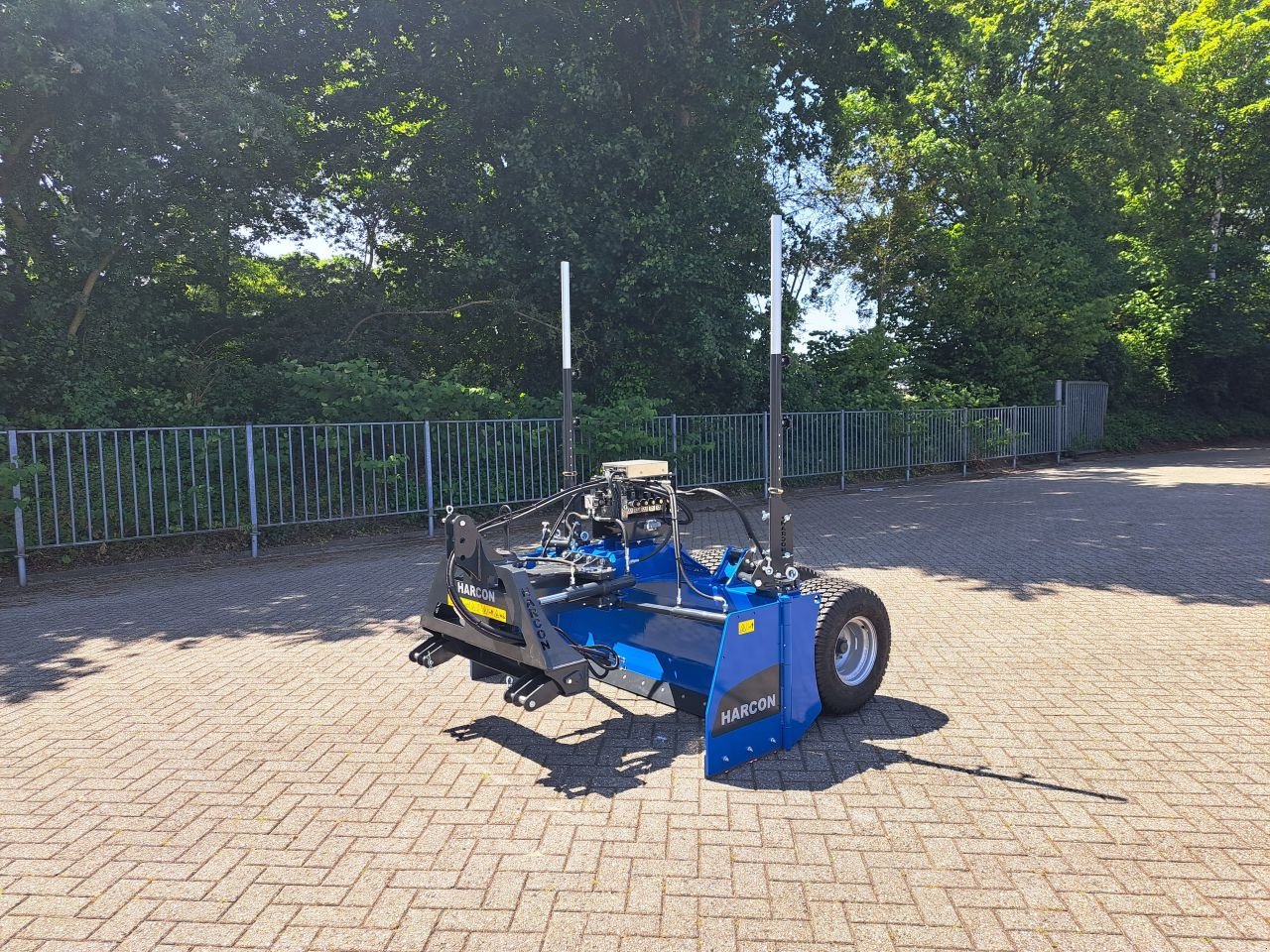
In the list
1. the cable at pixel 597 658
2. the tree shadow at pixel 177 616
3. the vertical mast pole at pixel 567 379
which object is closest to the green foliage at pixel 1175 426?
the vertical mast pole at pixel 567 379

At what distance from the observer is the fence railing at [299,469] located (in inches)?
349

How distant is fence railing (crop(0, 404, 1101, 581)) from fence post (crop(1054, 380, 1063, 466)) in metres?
11.6

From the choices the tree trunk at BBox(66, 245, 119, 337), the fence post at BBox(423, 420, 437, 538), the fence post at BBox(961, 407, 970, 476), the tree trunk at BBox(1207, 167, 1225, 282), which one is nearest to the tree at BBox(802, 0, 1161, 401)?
the fence post at BBox(961, 407, 970, 476)

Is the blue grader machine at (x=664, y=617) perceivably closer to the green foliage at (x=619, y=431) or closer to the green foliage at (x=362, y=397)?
the green foliage at (x=362, y=397)

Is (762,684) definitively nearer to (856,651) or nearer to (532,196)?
(856,651)

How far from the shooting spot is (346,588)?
26.4ft

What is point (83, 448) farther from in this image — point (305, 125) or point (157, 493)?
point (305, 125)

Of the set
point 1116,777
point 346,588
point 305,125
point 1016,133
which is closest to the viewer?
point 1116,777

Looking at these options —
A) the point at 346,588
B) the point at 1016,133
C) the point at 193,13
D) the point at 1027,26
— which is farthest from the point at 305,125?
the point at 1027,26

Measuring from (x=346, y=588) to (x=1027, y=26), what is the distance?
2614 cm

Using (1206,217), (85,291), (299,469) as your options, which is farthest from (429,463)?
(1206,217)

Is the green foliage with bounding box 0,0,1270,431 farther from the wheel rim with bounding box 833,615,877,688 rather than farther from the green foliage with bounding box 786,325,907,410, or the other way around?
the wheel rim with bounding box 833,615,877,688

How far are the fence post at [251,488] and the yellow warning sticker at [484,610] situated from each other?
6.83 m

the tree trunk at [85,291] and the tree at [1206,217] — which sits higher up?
the tree at [1206,217]
